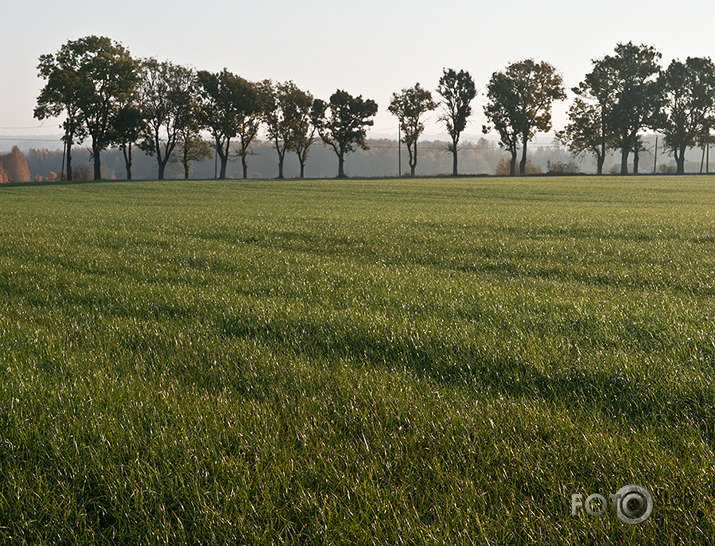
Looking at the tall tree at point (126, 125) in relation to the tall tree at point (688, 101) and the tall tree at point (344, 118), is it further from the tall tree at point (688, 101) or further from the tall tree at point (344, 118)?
the tall tree at point (688, 101)

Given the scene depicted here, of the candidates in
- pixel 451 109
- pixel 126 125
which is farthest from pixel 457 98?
pixel 126 125

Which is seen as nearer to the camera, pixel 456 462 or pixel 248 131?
pixel 456 462

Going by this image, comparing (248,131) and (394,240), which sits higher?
(248,131)

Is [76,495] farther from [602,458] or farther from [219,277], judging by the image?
[219,277]

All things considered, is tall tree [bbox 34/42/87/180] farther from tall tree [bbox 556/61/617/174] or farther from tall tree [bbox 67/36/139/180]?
tall tree [bbox 556/61/617/174]

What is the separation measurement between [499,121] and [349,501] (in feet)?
320

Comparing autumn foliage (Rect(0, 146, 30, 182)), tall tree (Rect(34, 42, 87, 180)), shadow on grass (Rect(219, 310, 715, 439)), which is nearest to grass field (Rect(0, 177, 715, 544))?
shadow on grass (Rect(219, 310, 715, 439))

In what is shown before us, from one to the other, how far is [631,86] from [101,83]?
82701 mm

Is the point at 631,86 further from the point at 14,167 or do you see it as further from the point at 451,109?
the point at 14,167

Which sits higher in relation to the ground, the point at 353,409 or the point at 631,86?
the point at 631,86

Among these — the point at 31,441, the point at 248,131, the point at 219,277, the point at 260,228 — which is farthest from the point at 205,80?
the point at 31,441

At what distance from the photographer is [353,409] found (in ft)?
12.4

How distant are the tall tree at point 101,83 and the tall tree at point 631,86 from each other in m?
74.9

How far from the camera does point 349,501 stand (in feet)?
9.11
